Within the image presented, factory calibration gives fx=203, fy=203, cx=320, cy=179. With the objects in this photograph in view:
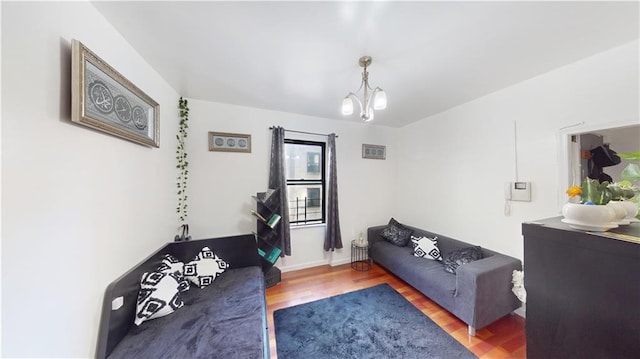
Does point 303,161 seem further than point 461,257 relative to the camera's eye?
Yes

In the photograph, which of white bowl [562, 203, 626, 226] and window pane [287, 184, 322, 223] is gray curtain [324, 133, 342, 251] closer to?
window pane [287, 184, 322, 223]

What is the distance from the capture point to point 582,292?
68cm

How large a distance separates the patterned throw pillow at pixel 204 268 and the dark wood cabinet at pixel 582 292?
2288 mm

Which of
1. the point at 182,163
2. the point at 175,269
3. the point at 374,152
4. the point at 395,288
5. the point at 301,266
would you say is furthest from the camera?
the point at 374,152

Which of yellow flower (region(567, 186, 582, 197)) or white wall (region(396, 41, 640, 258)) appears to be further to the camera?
white wall (region(396, 41, 640, 258))

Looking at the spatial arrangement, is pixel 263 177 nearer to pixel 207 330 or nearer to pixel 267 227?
pixel 267 227

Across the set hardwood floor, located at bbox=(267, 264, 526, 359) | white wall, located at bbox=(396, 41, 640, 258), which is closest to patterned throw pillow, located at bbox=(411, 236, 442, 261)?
white wall, located at bbox=(396, 41, 640, 258)

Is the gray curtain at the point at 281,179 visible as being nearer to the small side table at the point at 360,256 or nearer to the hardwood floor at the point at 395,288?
the hardwood floor at the point at 395,288

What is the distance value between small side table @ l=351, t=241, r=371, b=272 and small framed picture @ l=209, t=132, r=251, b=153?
7.53 feet

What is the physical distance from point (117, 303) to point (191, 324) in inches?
18.2

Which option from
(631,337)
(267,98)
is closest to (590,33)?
(631,337)

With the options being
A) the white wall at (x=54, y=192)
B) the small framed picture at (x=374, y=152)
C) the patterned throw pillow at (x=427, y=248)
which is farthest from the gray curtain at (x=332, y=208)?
the white wall at (x=54, y=192)

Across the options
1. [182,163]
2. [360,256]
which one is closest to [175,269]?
[182,163]

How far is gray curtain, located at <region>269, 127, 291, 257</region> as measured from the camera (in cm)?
291
